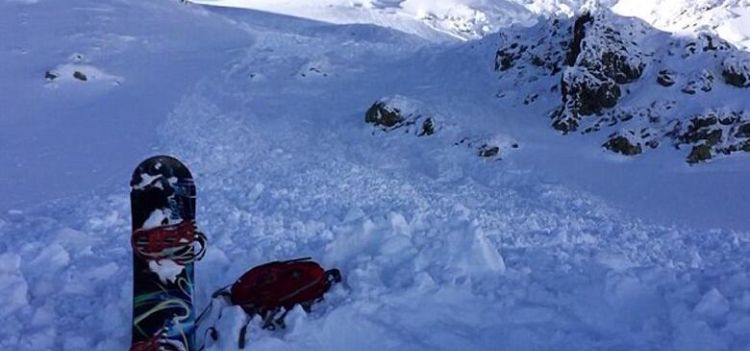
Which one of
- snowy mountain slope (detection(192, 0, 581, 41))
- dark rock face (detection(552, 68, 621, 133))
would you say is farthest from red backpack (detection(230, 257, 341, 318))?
snowy mountain slope (detection(192, 0, 581, 41))

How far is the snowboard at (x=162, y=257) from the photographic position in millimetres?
3770

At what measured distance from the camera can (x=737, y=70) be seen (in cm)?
864

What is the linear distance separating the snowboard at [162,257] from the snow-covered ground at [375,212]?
283 millimetres

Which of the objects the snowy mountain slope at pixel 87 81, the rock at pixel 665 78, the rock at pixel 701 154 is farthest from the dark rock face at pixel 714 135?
the snowy mountain slope at pixel 87 81

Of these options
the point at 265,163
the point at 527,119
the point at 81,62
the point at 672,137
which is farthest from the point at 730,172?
the point at 81,62

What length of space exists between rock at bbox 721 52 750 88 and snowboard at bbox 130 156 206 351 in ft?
25.0

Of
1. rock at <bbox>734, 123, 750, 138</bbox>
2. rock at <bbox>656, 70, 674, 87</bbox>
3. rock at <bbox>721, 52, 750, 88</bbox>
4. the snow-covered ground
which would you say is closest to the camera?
the snow-covered ground

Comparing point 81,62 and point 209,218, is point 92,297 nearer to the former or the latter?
point 209,218

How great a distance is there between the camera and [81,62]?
13742 mm

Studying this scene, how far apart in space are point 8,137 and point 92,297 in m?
6.13

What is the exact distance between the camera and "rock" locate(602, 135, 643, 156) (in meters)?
8.22

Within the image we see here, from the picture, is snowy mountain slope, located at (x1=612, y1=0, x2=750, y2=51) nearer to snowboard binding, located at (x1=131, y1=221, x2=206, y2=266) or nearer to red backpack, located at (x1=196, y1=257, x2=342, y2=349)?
red backpack, located at (x1=196, y1=257, x2=342, y2=349)

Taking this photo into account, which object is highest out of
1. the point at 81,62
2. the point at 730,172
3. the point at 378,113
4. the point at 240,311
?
the point at 240,311

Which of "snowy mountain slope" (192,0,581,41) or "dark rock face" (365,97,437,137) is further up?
"dark rock face" (365,97,437,137)
